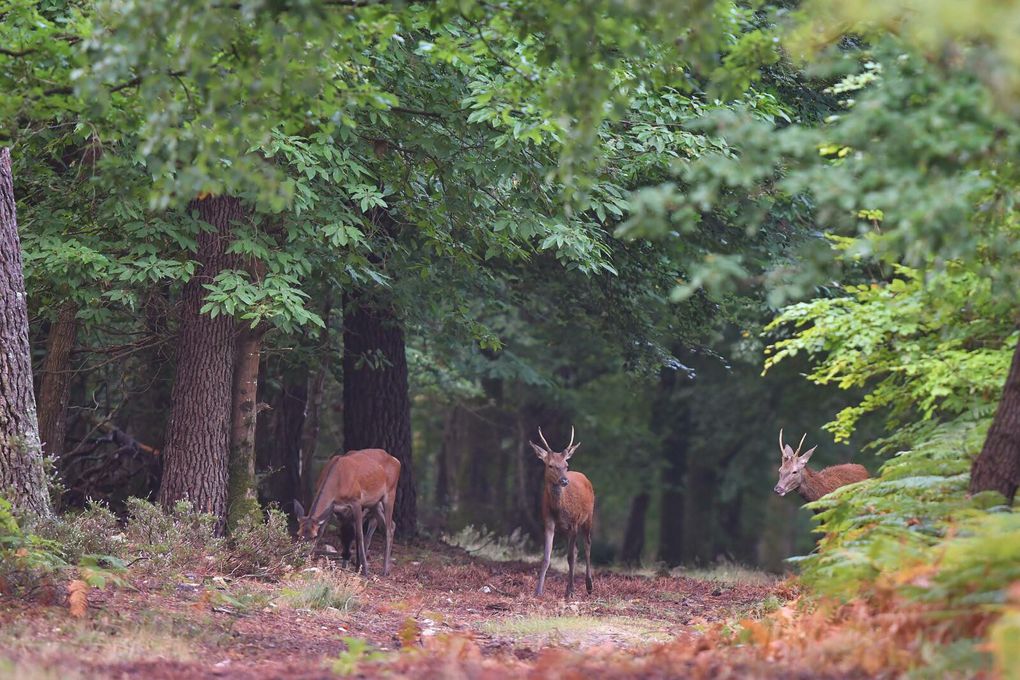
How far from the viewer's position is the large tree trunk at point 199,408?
12.8 metres

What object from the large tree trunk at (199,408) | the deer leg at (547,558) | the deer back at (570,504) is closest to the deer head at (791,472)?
the deer back at (570,504)

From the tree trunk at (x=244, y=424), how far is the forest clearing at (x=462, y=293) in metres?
0.03

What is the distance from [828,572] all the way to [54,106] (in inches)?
229

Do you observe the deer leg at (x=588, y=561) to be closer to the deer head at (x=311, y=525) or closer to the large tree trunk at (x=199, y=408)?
the deer head at (x=311, y=525)

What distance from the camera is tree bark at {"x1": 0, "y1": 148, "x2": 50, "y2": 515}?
9.62 m

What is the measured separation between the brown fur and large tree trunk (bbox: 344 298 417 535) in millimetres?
5661

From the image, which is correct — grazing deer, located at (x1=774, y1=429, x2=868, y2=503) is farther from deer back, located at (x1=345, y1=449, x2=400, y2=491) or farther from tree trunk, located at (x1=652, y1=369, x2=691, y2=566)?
tree trunk, located at (x1=652, y1=369, x2=691, y2=566)

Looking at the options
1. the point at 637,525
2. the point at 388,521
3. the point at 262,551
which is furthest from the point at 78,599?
the point at 637,525

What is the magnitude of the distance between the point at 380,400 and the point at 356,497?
3215 mm

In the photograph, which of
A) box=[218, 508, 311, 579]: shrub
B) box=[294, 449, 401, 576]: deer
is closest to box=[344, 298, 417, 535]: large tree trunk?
box=[294, 449, 401, 576]: deer

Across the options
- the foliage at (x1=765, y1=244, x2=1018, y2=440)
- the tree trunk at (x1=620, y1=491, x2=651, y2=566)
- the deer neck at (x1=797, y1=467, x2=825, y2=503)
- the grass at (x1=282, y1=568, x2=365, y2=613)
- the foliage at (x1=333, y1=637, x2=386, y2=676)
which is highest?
the foliage at (x1=765, y1=244, x2=1018, y2=440)

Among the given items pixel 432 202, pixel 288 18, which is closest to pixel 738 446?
pixel 432 202

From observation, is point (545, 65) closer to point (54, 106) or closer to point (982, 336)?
point (54, 106)

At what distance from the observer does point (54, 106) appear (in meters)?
7.90
